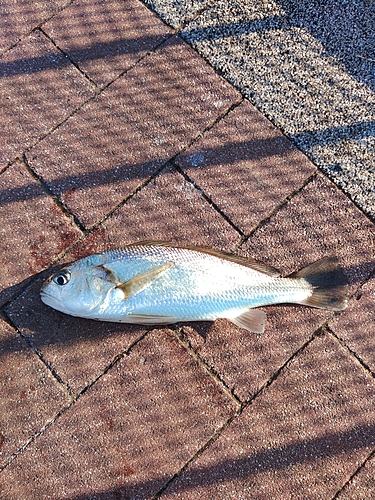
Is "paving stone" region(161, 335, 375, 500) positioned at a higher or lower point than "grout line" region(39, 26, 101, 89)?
lower

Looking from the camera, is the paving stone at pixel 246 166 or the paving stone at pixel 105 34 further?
the paving stone at pixel 105 34

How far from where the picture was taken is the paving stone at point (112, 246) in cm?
358

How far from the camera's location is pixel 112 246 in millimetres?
3756

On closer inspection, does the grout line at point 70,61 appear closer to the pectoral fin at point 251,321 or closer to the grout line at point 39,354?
the grout line at point 39,354

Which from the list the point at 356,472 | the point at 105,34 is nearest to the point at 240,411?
the point at 356,472

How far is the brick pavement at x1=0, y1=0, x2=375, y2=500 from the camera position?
3453mm

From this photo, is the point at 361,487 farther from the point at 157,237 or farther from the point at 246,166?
the point at 246,166

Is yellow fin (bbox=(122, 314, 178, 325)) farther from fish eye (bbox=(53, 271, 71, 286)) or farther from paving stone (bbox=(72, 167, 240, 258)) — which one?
paving stone (bbox=(72, 167, 240, 258))

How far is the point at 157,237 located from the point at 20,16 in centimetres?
244

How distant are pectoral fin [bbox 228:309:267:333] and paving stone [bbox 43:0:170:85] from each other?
237cm

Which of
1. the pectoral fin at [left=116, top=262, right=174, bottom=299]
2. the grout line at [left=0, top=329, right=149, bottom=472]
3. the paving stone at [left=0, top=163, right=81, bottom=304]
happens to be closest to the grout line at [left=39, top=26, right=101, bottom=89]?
the paving stone at [left=0, top=163, right=81, bottom=304]

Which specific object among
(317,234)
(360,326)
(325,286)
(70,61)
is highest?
(70,61)

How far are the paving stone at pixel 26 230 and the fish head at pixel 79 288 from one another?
0.37 meters

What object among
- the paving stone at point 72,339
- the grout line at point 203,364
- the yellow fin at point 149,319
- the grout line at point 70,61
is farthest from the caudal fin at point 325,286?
the grout line at point 70,61
